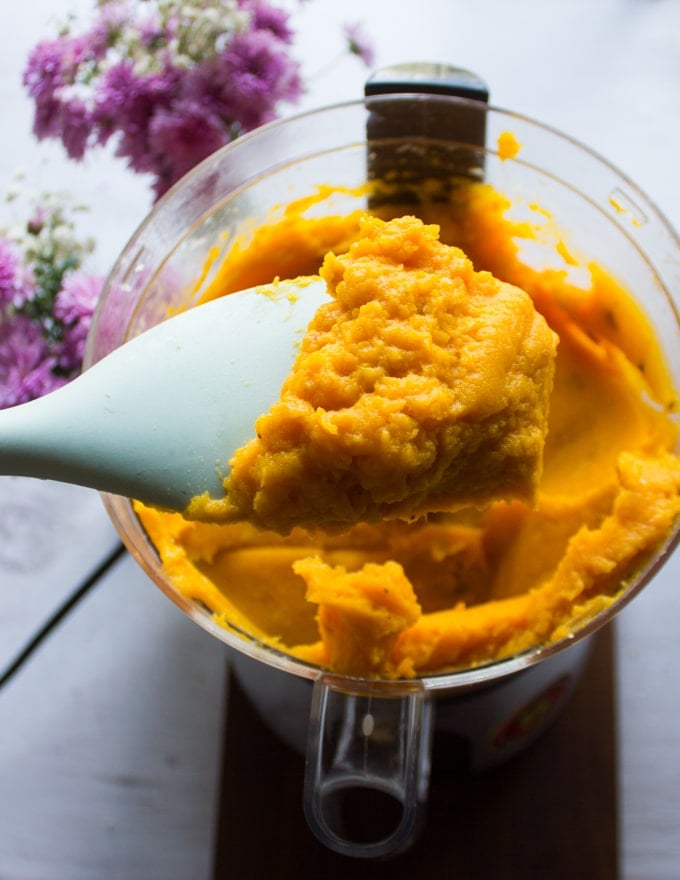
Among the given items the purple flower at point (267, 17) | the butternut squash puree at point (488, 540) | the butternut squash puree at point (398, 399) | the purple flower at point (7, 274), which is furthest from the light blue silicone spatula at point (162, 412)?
the purple flower at point (267, 17)

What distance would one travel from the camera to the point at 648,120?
1.16 meters

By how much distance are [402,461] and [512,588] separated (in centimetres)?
31

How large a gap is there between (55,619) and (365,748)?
0.47m

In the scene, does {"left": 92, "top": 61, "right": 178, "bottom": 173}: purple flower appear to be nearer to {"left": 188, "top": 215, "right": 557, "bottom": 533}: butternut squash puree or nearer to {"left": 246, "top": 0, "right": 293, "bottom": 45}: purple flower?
{"left": 246, "top": 0, "right": 293, "bottom": 45}: purple flower

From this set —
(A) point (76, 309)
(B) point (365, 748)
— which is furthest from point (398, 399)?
(A) point (76, 309)

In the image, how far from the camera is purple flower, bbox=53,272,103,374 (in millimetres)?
919

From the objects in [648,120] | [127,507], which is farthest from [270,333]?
[648,120]

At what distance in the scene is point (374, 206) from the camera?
3.22ft

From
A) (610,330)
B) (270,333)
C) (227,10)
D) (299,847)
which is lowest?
(299,847)

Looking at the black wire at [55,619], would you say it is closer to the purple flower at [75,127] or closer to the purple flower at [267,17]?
the purple flower at [75,127]

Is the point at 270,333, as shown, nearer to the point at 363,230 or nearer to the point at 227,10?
the point at 363,230

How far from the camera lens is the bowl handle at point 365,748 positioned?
0.75m

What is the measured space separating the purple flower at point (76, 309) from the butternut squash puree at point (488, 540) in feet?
0.42

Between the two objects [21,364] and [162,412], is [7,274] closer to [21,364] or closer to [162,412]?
[21,364]
